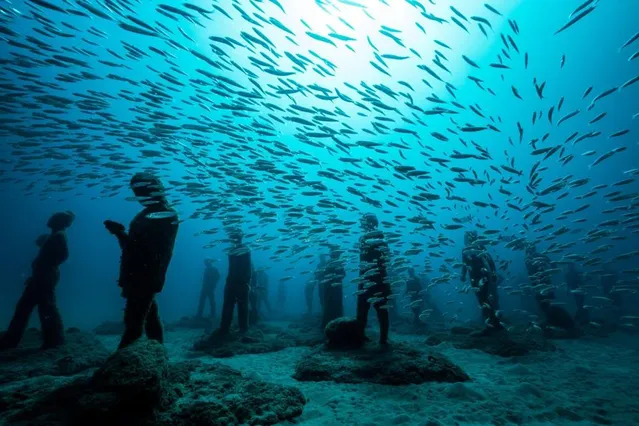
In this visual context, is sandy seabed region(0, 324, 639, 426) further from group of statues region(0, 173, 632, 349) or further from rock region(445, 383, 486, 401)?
group of statues region(0, 173, 632, 349)

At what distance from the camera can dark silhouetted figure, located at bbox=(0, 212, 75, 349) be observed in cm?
679

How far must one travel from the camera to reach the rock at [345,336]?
21.6 feet

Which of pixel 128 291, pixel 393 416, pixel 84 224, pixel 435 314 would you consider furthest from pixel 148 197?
pixel 84 224

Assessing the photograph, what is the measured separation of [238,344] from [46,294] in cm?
511

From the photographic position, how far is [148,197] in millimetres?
4363

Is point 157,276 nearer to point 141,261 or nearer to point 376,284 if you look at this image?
point 141,261

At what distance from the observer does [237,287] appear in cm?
A: 927

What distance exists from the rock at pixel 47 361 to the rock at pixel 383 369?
4690 mm

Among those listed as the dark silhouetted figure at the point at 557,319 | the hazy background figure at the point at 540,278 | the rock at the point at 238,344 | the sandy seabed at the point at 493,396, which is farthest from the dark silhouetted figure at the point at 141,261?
the dark silhouetted figure at the point at 557,319

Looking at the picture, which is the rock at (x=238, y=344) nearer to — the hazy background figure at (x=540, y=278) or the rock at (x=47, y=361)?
the rock at (x=47, y=361)

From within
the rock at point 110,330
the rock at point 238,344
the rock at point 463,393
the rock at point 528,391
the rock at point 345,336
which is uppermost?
the rock at point 345,336

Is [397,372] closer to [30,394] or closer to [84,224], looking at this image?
[30,394]

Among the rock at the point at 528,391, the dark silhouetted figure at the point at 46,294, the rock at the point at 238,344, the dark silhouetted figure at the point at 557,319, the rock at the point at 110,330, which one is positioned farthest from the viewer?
the rock at the point at 110,330

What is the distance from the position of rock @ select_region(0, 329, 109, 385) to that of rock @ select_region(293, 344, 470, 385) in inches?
185
